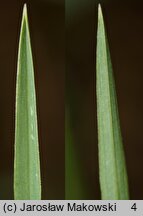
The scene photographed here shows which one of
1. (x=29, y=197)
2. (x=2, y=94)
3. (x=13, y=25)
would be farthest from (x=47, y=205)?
(x=13, y=25)

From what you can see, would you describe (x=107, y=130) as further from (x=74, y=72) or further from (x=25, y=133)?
(x=74, y=72)

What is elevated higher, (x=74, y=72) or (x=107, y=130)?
(x=74, y=72)

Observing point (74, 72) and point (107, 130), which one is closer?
point (107, 130)

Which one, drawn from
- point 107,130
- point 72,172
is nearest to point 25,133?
point 107,130

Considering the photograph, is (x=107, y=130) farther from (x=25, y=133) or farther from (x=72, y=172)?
(x=72, y=172)

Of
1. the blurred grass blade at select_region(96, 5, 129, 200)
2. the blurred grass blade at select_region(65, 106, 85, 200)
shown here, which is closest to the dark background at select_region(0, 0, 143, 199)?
the blurred grass blade at select_region(65, 106, 85, 200)

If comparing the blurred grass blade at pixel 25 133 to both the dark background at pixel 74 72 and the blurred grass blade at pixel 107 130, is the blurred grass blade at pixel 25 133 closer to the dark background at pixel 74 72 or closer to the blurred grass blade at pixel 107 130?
the blurred grass blade at pixel 107 130
